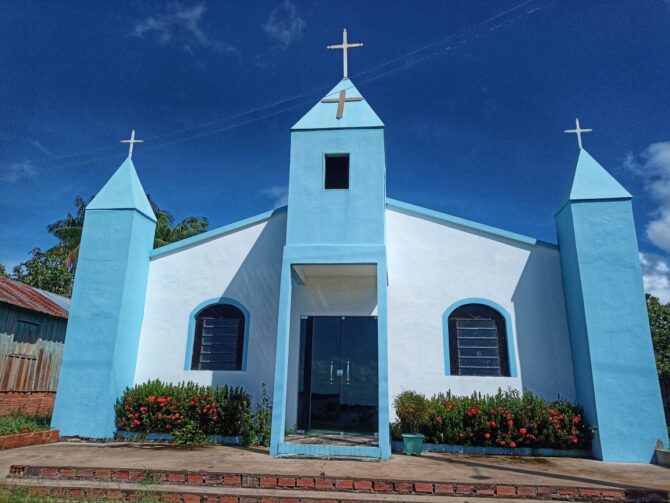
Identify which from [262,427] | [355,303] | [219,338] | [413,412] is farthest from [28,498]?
[355,303]

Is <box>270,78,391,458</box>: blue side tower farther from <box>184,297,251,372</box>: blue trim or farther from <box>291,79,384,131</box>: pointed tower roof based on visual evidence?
<box>184,297,251,372</box>: blue trim

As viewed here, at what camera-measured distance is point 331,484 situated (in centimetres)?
545

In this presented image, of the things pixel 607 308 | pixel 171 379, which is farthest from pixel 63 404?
pixel 607 308

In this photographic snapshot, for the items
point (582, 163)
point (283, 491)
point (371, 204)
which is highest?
point (582, 163)

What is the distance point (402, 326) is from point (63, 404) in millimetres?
6892

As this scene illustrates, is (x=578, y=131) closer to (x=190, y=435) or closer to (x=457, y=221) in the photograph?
(x=457, y=221)

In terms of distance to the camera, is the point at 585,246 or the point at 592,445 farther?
the point at 585,246

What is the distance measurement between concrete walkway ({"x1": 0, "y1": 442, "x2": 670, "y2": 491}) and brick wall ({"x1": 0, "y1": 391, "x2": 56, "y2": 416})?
5.20m

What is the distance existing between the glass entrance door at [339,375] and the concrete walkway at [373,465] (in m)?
1.63

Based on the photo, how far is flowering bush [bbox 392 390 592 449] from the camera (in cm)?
849

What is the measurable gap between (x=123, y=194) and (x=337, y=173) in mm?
4826

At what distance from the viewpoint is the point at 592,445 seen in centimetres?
844

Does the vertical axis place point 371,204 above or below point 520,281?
above

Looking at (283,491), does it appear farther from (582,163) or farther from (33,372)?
(33,372)
